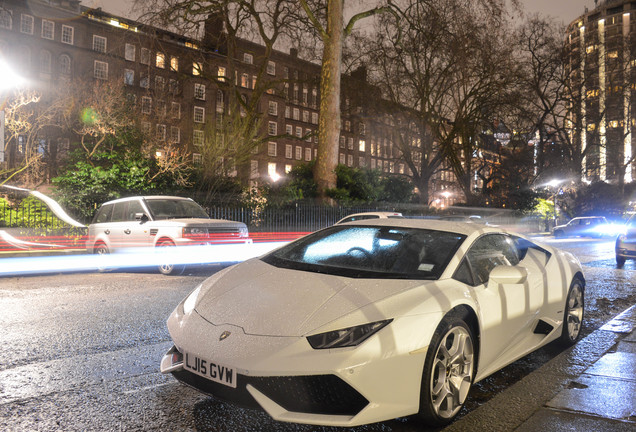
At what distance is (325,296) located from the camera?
135 inches

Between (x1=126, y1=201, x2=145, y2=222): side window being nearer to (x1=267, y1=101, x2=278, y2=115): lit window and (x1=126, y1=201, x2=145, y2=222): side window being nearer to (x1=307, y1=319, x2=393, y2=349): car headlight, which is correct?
(x1=307, y1=319, x2=393, y2=349): car headlight

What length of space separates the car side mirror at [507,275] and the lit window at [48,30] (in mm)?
58845

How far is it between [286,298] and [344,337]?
0.60 meters

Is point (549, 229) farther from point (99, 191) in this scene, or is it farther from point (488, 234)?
point (488, 234)

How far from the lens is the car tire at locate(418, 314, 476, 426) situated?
3268 millimetres

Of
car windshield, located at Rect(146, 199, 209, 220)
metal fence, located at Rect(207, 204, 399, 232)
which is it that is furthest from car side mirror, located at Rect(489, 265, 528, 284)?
metal fence, located at Rect(207, 204, 399, 232)

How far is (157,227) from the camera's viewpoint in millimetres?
11570

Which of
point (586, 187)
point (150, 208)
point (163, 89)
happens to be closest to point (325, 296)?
point (150, 208)

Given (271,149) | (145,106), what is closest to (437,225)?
(145,106)

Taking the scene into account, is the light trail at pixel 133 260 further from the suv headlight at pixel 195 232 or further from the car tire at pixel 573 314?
the car tire at pixel 573 314

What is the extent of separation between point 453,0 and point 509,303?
86.8 feet

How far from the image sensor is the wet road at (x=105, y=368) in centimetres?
338

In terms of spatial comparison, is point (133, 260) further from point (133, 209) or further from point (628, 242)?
point (628, 242)

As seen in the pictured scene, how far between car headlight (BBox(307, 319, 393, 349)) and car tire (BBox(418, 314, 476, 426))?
17.9 inches
